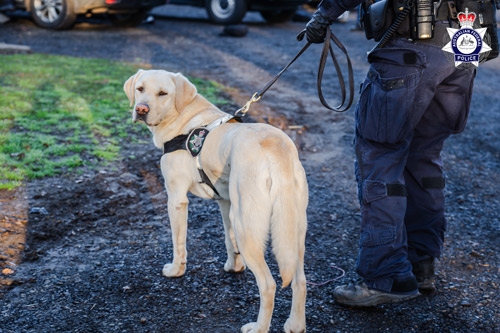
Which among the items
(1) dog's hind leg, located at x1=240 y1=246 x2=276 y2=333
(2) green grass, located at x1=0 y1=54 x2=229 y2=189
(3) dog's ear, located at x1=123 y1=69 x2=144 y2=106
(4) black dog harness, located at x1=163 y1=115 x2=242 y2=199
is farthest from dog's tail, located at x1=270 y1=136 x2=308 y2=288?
(2) green grass, located at x1=0 y1=54 x2=229 y2=189

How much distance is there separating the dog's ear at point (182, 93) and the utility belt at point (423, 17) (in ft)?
3.97

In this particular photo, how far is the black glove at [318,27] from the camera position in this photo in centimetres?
380

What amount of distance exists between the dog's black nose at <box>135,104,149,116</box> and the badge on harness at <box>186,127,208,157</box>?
33 cm

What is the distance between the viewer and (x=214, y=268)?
4258mm

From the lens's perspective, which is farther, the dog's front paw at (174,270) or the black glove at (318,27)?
the dog's front paw at (174,270)

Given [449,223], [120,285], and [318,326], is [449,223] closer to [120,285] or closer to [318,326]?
[318,326]

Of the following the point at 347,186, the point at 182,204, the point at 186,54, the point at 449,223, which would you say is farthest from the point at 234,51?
the point at 182,204

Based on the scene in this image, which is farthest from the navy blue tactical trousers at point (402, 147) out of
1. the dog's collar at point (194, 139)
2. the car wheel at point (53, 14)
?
the car wheel at point (53, 14)

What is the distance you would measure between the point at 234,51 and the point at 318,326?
29.7 ft

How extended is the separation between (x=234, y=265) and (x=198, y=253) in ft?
1.30

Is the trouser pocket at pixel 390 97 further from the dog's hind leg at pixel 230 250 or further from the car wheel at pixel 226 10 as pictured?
the car wheel at pixel 226 10

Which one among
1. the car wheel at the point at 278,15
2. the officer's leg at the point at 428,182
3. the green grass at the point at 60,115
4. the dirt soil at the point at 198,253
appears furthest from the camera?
the car wheel at the point at 278,15

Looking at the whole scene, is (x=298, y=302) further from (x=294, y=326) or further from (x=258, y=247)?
(x=258, y=247)

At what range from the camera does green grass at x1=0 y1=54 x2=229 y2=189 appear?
19.4ft
